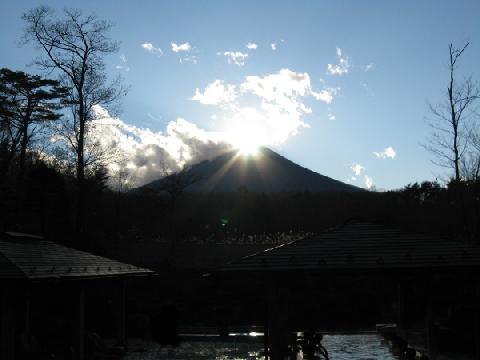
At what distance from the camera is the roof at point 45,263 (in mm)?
10820

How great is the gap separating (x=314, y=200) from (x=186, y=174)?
11.3 meters

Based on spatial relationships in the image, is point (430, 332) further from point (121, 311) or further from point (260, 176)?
point (260, 176)

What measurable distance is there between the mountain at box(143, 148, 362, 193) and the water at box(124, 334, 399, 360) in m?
60.5

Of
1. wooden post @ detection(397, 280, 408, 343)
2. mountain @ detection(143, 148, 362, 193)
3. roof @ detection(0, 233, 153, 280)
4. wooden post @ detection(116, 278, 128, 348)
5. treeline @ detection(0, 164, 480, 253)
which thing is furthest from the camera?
mountain @ detection(143, 148, 362, 193)

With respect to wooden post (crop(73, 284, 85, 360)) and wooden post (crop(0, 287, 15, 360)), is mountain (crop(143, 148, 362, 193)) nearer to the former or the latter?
wooden post (crop(73, 284, 85, 360))

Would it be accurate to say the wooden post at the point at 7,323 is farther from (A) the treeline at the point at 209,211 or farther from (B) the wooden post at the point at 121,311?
(A) the treeline at the point at 209,211

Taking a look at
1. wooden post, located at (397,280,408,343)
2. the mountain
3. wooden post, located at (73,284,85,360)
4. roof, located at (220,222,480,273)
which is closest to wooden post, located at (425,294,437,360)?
roof, located at (220,222,480,273)

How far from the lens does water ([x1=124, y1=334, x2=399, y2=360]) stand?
47.6 ft

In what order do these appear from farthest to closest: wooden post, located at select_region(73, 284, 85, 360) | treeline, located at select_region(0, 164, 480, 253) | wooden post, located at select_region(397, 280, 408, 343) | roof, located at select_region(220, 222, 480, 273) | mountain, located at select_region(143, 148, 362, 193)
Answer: mountain, located at select_region(143, 148, 362, 193) → treeline, located at select_region(0, 164, 480, 253) → wooden post, located at select_region(397, 280, 408, 343) → wooden post, located at select_region(73, 284, 85, 360) → roof, located at select_region(220, 222, 480, 273)

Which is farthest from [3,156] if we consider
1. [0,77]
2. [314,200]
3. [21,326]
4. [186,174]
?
[314,200]

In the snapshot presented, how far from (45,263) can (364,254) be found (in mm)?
6964

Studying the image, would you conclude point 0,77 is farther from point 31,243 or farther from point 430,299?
point 430,299

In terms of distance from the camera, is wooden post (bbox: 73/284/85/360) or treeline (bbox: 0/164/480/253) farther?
treeline (bbox: 0/164/480/253)

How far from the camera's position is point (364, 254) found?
971 centimetres
